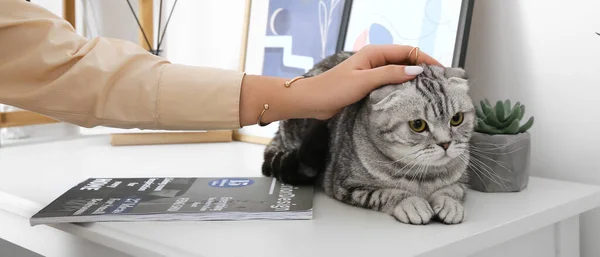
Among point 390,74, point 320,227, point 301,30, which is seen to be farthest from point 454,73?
point 301,30

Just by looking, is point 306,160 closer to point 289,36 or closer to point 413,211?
point 413,211

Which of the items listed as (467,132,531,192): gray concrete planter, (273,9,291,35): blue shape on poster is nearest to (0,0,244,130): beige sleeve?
(467,132,531,192): gray concrete planter

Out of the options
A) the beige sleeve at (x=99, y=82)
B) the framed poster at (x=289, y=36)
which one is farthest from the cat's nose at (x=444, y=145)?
the framed poster at (x=289, y=36)

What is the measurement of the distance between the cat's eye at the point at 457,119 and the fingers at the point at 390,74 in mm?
93

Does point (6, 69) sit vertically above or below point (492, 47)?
below

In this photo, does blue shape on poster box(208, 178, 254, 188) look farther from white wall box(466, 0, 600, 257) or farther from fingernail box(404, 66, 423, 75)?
white wall box(466, 0, 600, 257)

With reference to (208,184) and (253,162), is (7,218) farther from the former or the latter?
(253,162)

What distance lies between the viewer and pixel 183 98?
3.23 ft

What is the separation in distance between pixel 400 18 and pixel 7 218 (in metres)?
0.90

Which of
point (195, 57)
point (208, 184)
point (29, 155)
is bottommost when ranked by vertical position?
point (29, 155)

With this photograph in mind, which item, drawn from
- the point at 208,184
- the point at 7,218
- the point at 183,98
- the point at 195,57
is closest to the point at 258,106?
the point at 183,98

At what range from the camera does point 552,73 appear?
123 centimetres

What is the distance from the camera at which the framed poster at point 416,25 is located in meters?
1.28

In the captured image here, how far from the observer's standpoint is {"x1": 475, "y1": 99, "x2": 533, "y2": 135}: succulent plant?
1.11 meters
